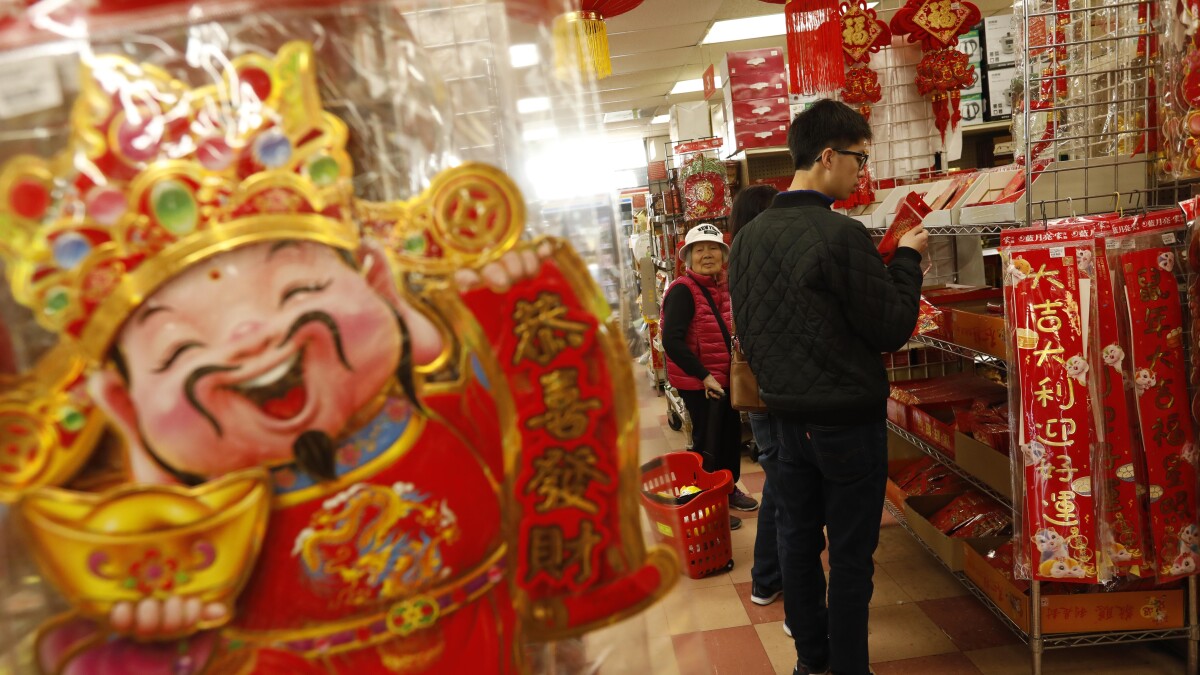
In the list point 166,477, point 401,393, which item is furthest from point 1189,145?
point 166,477

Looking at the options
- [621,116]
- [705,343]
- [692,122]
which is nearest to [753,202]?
[705,343]

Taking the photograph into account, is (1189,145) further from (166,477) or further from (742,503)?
(742,503)

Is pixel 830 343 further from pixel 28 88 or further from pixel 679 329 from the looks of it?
pixel 28 88

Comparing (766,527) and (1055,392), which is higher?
(1055,392)

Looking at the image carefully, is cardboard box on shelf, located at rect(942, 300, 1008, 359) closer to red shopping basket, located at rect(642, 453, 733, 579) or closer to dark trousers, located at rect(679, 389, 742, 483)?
red shopping basket, located at rect(642, 453, 733, 579)

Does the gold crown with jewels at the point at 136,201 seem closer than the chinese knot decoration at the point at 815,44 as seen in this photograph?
Yes

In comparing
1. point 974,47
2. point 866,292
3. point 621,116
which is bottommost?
point 866,292

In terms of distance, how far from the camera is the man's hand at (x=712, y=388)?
340cm

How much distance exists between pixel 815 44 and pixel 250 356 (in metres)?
2.89

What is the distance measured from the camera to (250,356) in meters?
0.55

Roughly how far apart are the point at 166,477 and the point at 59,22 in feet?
1.08

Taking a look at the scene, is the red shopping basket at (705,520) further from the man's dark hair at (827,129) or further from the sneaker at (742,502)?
the man's dark hair at (827,129)

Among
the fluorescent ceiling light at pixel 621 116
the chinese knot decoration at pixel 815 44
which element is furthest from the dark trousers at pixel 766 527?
the fluorescent ceiling light at pixel 621 116

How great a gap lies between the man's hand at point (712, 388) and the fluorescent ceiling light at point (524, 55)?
2806mm
